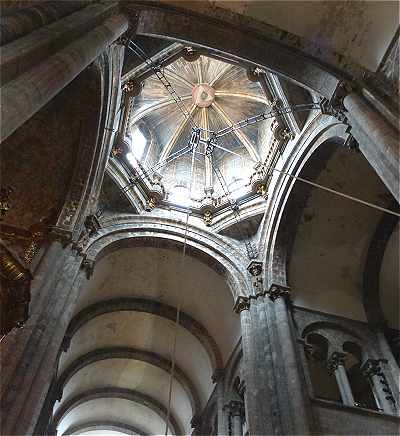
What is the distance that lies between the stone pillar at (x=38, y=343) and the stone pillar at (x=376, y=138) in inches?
223

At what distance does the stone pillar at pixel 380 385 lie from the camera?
9.23m

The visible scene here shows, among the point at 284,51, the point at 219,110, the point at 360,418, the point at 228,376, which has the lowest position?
the point at 360,418

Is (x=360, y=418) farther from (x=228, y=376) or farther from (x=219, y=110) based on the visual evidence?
(x=219, y=110)

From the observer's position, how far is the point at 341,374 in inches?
389

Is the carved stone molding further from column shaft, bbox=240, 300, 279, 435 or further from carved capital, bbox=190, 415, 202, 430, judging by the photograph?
carved capital, bbox=190, 415, 202, 430

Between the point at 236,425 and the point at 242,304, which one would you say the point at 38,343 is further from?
the point at 236,425

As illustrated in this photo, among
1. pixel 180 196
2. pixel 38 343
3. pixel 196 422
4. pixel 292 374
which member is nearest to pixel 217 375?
pixel 196 422

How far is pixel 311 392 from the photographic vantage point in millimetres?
8609

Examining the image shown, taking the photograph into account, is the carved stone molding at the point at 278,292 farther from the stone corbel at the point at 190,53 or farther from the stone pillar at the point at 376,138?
the stone corbel at the point at 190,53

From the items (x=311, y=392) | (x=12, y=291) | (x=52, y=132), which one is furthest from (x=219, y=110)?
(x=12, y=291)

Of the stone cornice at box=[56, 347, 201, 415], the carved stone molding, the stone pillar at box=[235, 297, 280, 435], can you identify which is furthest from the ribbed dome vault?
the stone cornice at box=[56, 347, 201, 415]

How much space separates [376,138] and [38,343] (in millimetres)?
5964

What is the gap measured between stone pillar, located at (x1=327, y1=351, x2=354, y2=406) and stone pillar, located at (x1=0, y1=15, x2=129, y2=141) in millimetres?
7794

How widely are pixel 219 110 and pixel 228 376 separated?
9.11 metres
